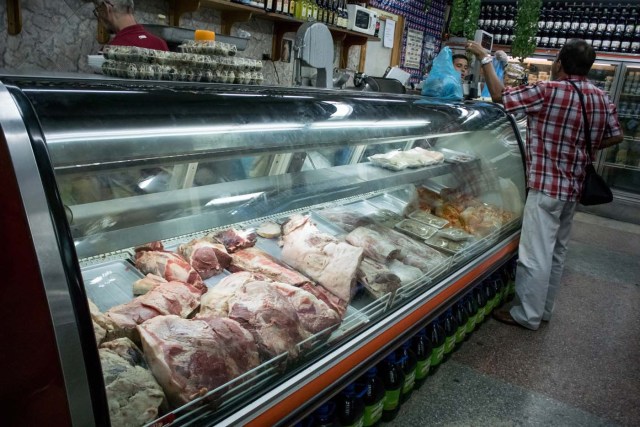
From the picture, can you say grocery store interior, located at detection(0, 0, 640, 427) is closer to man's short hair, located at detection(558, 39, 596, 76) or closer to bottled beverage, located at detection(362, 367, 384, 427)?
bottled beverage, located at detection(362, 367, 384, 427)

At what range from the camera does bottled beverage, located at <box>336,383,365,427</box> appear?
1.95 m

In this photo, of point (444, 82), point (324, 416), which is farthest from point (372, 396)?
point (444, 82)

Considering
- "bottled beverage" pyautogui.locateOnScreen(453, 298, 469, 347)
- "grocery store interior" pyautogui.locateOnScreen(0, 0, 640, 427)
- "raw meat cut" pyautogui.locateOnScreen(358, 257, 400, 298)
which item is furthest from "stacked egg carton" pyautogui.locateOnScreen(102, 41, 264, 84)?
"bottled beverage" pyautogui.locateOnScreen(453, 298, 469, 347)

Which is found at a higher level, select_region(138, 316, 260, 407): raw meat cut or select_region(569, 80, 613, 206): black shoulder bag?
select_region(569, 80, 613, 206): black shoulder bag

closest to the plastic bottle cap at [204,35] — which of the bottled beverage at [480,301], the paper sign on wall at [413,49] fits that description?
the bottled beverage at [480,301]

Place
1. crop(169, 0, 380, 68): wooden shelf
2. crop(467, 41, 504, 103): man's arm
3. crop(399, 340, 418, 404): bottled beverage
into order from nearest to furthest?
crop(399, 340, 418, 404): bottled beverage
crop(467, 41, 504, 103): man's arm
crop(169, 0, 380, 68): wooden shelf

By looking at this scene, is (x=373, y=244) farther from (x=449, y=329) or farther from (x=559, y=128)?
(x=559, y=128)

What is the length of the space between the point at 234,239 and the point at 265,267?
23 centimetres

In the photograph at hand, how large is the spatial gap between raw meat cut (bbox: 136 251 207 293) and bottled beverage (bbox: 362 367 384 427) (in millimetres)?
842

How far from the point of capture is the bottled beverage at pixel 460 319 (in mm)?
2875

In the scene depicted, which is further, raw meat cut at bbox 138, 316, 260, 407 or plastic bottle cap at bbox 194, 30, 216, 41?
plastic bottle cap at bbox 194, 30, 216, 41

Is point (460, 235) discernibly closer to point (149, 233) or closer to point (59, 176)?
point (149, 233)

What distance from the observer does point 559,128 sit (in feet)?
9.91

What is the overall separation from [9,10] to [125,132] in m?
2.94
